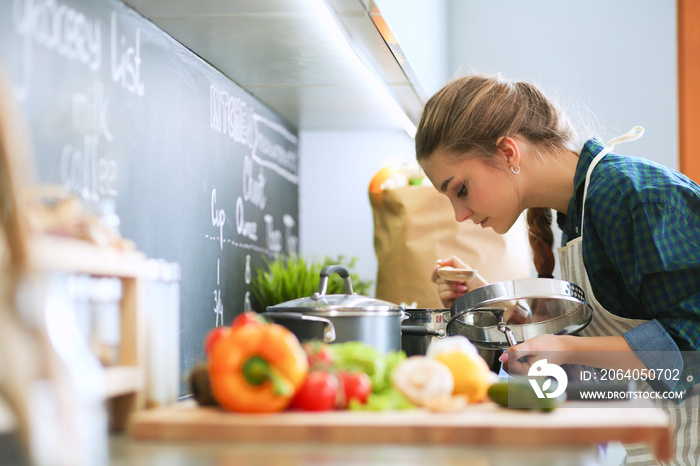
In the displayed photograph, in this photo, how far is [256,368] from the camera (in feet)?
2.26

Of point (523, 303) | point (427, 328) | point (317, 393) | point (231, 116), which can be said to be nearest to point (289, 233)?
point (231, 116)

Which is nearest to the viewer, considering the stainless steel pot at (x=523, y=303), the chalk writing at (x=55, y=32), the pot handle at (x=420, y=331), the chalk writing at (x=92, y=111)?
the chalk writing at (x=55, y=32)

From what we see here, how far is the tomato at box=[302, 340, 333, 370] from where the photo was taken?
30.5 inches

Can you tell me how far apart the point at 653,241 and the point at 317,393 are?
641 mm

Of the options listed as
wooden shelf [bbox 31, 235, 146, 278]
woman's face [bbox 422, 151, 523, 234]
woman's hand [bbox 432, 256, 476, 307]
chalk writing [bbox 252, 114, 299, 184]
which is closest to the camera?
wooden shelf [bbox 31, 235, 146, 278]

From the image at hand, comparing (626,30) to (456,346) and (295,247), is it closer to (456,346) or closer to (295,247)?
(295,247)

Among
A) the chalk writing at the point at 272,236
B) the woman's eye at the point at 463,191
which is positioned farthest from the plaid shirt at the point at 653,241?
the chalk writing at the point at 272,236

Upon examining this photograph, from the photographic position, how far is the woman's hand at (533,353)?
1114 millimetres

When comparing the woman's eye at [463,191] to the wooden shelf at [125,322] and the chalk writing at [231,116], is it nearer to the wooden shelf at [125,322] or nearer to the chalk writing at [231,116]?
the chalk writing at [231,116]

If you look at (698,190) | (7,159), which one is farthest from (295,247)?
(7,159)

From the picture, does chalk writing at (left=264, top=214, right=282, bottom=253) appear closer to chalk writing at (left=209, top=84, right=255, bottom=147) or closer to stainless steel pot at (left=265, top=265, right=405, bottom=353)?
chalk writing at (left=209, top=84, right=255, bottom=147)

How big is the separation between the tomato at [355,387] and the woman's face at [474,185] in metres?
0.65

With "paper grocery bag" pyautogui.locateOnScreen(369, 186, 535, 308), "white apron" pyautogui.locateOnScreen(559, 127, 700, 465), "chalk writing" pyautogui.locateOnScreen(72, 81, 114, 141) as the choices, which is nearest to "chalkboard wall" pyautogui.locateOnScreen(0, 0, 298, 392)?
"chalk writing" pyautogui.locateOnScreen(72, 81, 114, 141)

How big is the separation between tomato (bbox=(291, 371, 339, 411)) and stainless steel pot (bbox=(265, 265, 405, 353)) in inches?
9.3
